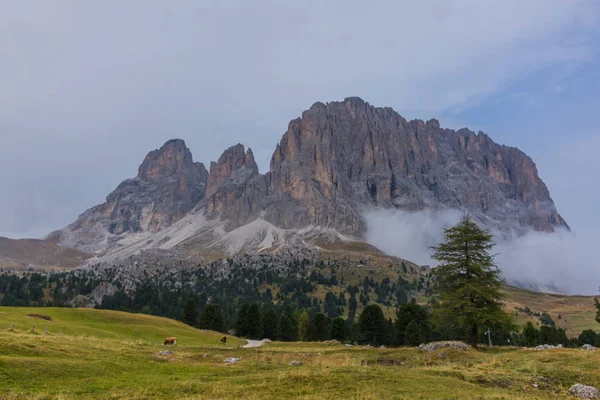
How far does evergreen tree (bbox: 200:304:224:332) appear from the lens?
98.1m

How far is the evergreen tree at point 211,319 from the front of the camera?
98.1 metres

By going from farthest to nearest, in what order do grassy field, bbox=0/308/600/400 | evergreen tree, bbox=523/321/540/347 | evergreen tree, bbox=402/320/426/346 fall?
evergreen tree, bbox=523/321/540/347, evergreen tree, bbox=402/320/426/346, grassy field, bbox=0/308/600/400

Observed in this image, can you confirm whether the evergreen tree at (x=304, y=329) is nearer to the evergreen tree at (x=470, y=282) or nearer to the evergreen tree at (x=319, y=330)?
the evergreen tree at (x=319, y=330)

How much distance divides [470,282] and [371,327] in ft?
167

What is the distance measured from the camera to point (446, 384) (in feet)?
65.3

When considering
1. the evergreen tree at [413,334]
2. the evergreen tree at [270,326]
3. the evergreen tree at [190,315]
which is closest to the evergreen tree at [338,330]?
the evergreen tree at [270,326]

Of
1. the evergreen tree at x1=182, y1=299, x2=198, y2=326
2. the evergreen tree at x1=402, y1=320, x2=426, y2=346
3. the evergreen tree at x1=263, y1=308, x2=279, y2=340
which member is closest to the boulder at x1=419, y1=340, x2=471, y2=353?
the evergreen tree at x1=402, y1=320, x2=426, y2=346

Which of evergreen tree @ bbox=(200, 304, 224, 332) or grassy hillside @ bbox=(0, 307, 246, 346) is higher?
grassy hillside @ bbox=(0, 307, 246, 346)

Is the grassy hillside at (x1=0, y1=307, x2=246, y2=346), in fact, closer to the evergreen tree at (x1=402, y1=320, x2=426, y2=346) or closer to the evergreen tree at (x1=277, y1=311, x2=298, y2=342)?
the evergreen tree at (x1=277, y1=311, x2=298, y2=342)

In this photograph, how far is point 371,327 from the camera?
87.4 meters

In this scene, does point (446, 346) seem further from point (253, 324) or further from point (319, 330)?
point (253, 324)

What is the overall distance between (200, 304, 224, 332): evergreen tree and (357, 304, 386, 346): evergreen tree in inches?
1418

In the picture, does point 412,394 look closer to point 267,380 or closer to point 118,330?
point 267,380

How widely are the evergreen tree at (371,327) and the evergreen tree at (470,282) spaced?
46653 millimetres
